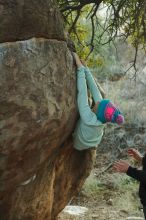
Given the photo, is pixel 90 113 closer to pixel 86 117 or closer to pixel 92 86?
pixel 86 117

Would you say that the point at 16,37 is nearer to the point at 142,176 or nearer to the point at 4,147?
the point at 4,147

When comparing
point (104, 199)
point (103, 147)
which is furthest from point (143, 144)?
point (104, 199)

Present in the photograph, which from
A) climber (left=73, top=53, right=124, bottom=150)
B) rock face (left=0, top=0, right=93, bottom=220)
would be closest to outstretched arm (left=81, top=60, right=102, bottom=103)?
climber (left=73, top=53, right=124, bottom=150)

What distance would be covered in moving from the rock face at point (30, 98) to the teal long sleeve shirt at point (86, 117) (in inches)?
3.2

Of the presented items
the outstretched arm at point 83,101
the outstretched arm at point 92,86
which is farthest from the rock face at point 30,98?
the outstretched arm at point 92,86

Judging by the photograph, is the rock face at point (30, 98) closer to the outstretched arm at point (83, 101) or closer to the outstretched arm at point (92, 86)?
the outstretched arm at point (83, 101)

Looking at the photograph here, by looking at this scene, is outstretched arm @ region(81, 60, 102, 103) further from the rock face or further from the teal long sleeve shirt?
the rock face

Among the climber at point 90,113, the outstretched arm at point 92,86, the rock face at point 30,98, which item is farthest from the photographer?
the outstretched arm at point 92,86

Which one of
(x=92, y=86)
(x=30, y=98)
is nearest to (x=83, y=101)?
(x=92, y=86)

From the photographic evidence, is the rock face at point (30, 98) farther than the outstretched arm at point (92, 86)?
No

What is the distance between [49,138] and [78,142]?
593mm

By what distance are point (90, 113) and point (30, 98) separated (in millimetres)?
754

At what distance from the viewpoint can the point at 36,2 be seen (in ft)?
15.9

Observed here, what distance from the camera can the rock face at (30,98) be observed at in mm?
4520
